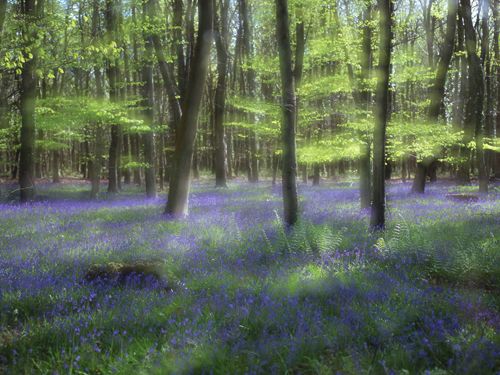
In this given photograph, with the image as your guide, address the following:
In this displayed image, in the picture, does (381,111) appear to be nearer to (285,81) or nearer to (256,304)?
(285,81)

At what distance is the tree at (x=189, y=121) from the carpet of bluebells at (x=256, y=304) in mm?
3268

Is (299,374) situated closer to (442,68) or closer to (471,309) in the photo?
(471,309)

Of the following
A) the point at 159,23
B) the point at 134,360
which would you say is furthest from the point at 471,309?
the point at 159,23

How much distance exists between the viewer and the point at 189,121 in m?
12.2

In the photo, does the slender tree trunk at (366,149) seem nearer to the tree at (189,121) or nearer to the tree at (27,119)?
the tree at (189,121)

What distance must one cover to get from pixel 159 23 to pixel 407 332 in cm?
1515

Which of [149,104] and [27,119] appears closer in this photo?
[27,119]

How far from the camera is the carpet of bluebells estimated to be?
11.6ft

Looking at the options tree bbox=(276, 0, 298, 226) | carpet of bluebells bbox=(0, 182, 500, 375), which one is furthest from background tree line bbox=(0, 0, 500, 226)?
carpet of bluebells bbox=(0, 182, 500, 375)

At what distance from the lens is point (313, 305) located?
482 cm

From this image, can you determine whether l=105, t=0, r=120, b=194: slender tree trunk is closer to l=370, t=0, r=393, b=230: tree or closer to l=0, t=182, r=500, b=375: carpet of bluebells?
l=370, t=0, r=393, b=230: tree

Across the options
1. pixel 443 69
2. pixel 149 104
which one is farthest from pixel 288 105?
pixel 443 69

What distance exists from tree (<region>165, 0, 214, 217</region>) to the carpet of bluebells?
3.27m

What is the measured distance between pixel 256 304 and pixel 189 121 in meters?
8.31
